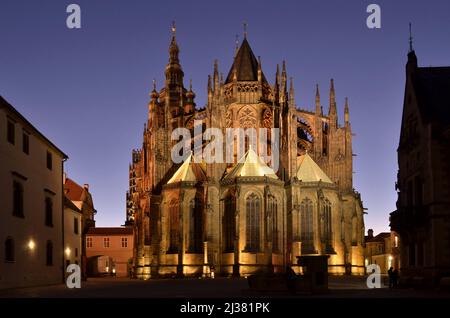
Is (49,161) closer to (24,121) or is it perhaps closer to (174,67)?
(24,121)

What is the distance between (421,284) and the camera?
31562 millimetres

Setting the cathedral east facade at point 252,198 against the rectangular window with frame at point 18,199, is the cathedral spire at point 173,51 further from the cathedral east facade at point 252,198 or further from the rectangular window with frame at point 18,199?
the rectangular window with frame at point 18,199

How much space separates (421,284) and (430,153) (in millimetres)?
6385

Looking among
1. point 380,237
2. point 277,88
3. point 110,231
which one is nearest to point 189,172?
point 277,88

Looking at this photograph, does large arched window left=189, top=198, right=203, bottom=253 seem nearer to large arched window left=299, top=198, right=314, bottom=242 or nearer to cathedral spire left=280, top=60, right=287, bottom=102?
large arched window left=299, top=198, right=314, bottom=242

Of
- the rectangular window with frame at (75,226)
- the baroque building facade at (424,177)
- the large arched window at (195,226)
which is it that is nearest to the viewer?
the baroque building facade at (424,177)

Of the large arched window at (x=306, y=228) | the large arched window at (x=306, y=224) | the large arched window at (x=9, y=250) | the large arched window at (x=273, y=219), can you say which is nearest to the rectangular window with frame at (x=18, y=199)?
the large arched window at (x=9, y=250)

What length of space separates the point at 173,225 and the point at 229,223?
579 centimetres

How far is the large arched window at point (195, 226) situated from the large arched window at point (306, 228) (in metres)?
9.31

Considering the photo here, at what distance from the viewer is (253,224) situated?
190 feet

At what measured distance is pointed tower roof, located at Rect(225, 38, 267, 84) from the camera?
71750 millimetres

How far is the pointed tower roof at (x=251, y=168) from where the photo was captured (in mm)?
59594

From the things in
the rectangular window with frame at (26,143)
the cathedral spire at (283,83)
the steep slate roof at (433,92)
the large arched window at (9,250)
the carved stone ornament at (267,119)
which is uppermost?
the cathedral spire at (283,83)

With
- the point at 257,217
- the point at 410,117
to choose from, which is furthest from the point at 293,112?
the point at 410,117
